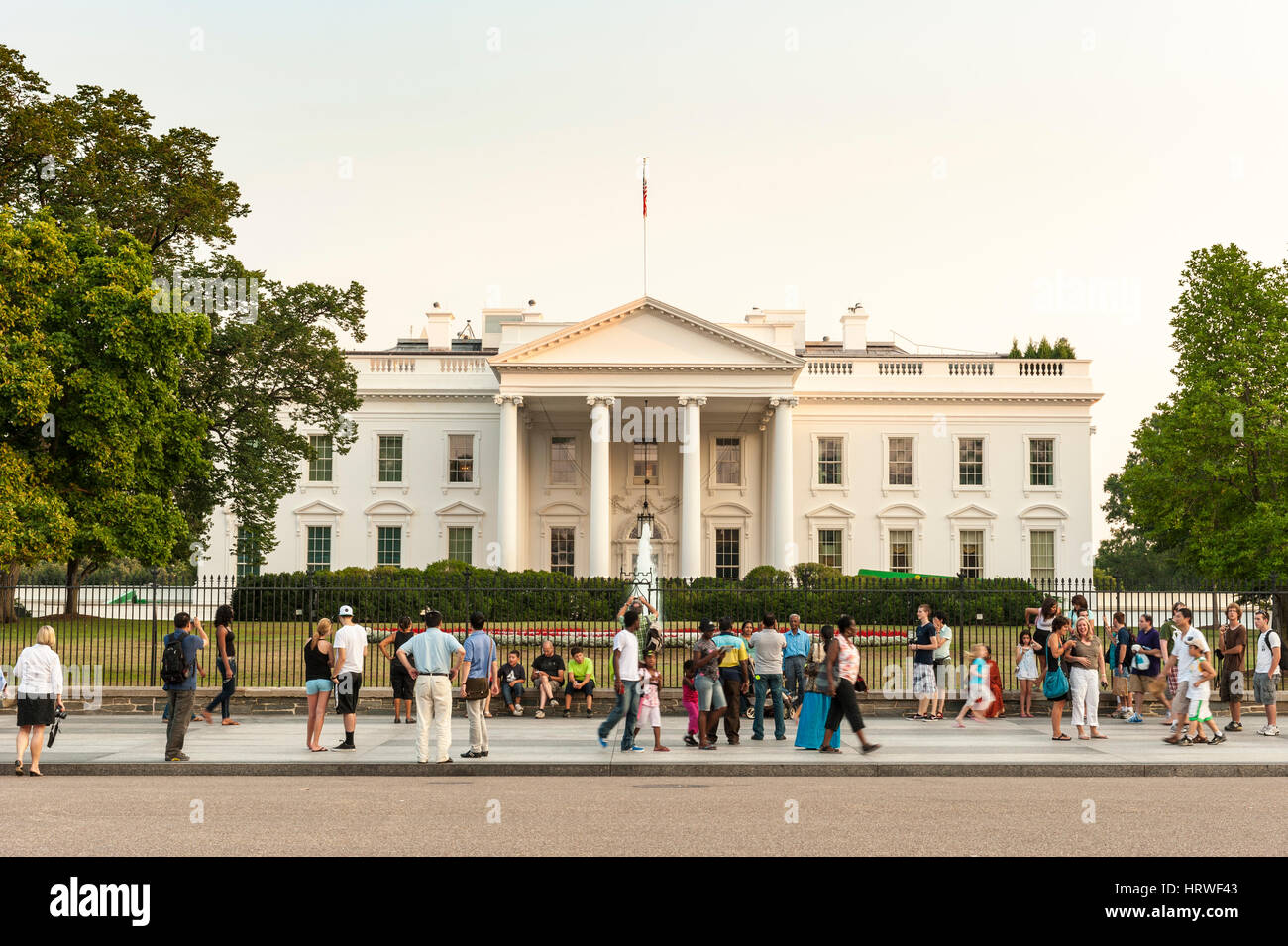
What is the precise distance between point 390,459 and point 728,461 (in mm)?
14907

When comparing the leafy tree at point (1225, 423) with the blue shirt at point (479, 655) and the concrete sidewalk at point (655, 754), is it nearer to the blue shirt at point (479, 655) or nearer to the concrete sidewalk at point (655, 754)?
the concrete sidewalk at point (655, 754)

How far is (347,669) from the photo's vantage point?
628 inches

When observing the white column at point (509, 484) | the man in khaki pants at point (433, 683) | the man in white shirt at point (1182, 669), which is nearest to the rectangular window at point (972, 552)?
the white column at point (509, 484)

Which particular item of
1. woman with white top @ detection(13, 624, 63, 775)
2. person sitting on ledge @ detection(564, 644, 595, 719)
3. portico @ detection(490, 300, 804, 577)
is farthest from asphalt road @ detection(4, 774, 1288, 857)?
portico @ detection(490, 300, 804, 577)

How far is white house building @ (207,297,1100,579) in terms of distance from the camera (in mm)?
53562

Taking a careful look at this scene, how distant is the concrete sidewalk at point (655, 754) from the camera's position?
46.6 feet

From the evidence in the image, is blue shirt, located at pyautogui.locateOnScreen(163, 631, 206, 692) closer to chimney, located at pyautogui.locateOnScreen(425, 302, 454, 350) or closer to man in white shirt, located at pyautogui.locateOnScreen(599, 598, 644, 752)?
man in white shirt, located at pyautogui.locateOnScreen(599, 598, 644, 752)

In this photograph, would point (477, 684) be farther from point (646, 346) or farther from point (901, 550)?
point (901, 550)

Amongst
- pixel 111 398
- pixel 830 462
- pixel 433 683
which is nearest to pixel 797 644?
pixel 433 683

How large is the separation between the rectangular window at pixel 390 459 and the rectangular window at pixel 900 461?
21.6 metres

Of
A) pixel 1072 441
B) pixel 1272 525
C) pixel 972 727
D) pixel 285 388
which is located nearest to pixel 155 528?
pixel 285 388

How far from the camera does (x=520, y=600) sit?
112 feet

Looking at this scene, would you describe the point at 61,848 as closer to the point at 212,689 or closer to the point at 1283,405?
the point at 212,689

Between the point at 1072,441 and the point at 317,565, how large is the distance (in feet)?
109
